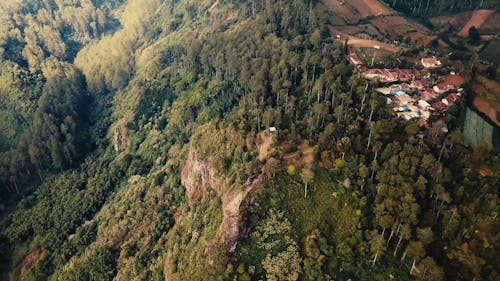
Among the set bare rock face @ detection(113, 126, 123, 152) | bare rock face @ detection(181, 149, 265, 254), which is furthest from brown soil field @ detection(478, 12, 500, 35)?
bare rock face @ detection(113, 126, 123, 152)

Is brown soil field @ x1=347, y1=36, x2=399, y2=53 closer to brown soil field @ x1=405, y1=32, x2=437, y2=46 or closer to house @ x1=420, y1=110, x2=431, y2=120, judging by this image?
brown soil field @ x1=405, y1=32, x2=437, y2=46

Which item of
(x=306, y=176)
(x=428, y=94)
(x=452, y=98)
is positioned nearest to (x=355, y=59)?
(x=428, y=94)

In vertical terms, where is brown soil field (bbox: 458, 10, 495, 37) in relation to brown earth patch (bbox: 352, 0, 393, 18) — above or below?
below

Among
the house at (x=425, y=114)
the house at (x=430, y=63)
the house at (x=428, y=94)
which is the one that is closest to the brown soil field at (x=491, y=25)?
the house at (x=430, y=63)

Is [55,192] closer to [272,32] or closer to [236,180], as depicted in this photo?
[236,180]

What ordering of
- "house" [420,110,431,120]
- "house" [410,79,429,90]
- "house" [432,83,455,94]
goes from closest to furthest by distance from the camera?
"house" [420,110,431,120], "house" [432,83,455,94], "house" [410,79,429,90]

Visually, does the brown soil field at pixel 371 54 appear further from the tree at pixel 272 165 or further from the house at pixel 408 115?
the tree at pixel 272 165

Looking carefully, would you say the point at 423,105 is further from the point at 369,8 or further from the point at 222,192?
the point at 369,8
